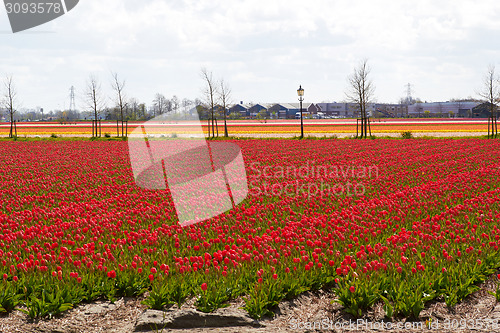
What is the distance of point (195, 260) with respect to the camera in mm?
6500

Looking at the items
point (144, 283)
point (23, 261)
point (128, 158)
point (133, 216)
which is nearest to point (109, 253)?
point (144, 283)

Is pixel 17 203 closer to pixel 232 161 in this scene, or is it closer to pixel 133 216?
pixel 133 216

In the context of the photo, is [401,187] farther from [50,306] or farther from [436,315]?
[50,306]

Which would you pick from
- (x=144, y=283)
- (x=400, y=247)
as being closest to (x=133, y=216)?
(x=144, y=283)

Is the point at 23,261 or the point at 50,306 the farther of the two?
the point at 23,261

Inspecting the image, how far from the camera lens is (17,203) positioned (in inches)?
461

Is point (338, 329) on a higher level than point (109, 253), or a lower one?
lower

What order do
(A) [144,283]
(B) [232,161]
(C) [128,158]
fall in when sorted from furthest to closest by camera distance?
1. (C) [128,158]
2. (B) [232,161]
3. (A) [144,283]

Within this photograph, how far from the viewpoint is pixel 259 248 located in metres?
6.81

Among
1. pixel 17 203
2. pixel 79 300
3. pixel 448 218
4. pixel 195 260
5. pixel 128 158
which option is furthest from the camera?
pixel 128 158

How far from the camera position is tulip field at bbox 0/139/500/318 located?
18.1ft

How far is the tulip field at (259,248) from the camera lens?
5.53 m

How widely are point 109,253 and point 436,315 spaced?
4410 millimetres

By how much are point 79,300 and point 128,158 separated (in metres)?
18.9
